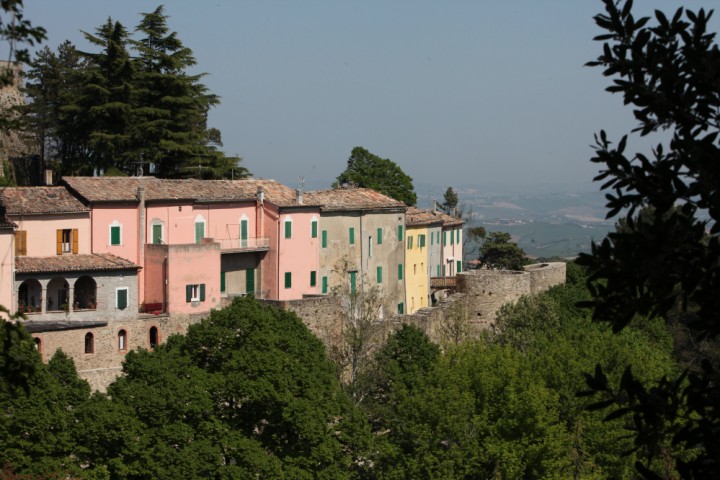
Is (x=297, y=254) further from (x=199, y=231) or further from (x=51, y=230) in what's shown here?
(x=51, y=230)

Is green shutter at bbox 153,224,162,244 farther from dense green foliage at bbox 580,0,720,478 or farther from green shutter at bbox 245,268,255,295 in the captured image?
dense green foliage at bbox 580,0,720,478

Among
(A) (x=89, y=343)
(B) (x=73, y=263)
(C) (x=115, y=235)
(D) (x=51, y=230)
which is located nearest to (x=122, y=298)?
(B) (x=73, y=263)

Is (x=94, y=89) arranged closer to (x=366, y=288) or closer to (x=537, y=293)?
(x=366, y=288)

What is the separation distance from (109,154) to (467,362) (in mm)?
19233

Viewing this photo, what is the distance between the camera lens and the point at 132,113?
50.0 metres

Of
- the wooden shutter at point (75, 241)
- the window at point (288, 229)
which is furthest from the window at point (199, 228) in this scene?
the wooden shutter at point (75, 241)

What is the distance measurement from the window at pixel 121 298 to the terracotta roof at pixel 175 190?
10.8 feet

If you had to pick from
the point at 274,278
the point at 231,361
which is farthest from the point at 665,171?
the point at 274,278

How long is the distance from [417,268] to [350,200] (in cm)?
631

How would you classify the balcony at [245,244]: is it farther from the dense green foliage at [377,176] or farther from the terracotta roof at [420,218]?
the dense green foliage at [377,176]

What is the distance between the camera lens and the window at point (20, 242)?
36.8 meters

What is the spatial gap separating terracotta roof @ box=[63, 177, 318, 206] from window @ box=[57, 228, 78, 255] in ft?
4.18

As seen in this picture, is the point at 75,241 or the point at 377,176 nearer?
the point at 75,241

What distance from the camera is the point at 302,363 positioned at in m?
32.2
